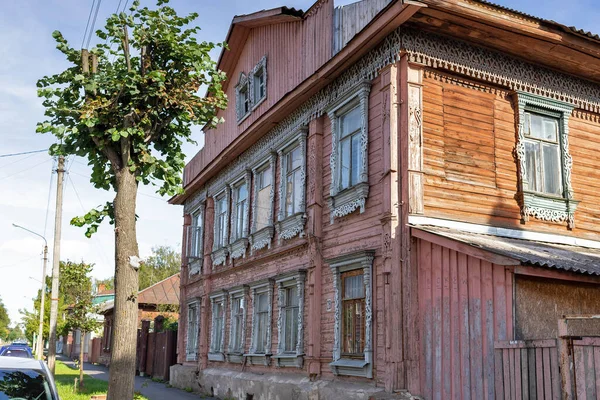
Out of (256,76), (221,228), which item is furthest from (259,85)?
(221,228)

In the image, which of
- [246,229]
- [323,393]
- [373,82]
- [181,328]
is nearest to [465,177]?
[373,82]

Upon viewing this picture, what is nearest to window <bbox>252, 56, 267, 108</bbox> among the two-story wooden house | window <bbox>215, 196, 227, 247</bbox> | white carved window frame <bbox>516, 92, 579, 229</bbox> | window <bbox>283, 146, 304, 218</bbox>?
the two-story wooden house

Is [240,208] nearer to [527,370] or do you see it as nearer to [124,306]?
[124,306]

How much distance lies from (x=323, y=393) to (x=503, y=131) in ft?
20.0

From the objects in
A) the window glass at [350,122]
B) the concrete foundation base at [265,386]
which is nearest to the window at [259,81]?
the window glass at [350,122]

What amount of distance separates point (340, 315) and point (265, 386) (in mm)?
3763

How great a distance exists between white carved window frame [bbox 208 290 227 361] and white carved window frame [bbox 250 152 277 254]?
2.98 meters

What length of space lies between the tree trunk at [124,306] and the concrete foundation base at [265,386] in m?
4.13

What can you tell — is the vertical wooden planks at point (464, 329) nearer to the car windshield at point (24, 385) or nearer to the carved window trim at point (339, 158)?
the carved window trim at point (339, 158)

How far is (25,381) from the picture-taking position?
7500 mm

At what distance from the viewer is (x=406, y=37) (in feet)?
39.7

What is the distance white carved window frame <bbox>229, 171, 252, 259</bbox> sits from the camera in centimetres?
1925

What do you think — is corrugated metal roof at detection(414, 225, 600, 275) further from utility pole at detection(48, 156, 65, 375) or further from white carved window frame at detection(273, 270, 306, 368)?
utility pole at detection(48, 156, 65, 375)

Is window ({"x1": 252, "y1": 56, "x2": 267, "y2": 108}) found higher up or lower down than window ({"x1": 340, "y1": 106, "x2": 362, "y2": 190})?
higher up
